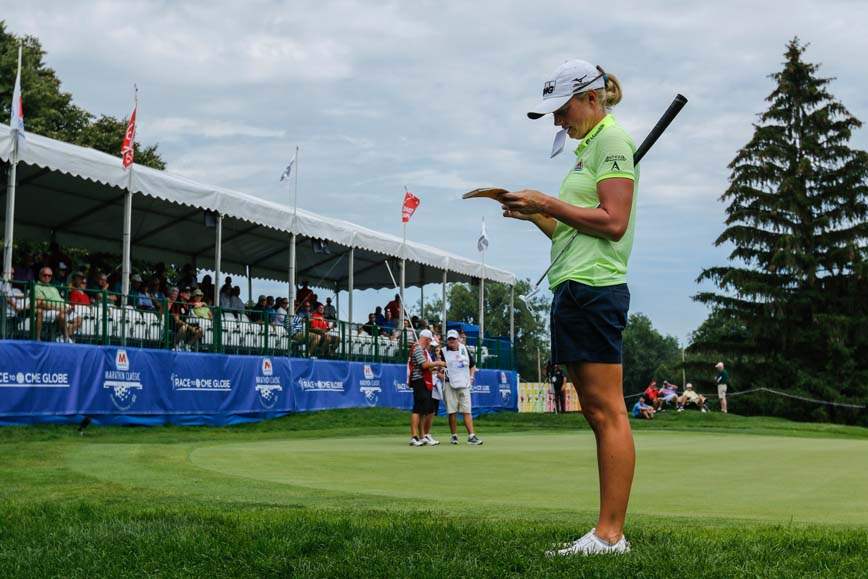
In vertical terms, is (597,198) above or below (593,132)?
below

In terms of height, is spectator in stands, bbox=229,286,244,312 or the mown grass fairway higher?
spectator in stands, bbox=229,286,244,312

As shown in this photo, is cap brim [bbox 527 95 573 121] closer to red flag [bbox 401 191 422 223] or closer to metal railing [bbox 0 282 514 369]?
metal railing [bbox 0 282 514 369]

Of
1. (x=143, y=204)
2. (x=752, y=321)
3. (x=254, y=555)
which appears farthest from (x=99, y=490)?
(x=752, y=321)

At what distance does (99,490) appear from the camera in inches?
344

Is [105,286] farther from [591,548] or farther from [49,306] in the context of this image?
[591,548]

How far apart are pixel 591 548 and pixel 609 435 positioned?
509 mm

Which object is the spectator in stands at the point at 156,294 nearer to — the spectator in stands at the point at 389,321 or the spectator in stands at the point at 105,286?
the spectator in stands at the point at 105,286

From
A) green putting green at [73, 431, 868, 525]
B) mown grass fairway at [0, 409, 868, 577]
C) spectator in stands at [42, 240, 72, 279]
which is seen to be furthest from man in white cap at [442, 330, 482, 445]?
spectator in stands at [42, 240, 72, 279]

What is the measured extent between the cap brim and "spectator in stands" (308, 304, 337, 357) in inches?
882

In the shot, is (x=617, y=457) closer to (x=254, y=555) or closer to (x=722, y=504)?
(x=254, y=555)

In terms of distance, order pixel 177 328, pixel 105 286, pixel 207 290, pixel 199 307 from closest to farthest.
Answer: pixel 105 286, pixel 177 328, pixel 199 307, pixel 207 290

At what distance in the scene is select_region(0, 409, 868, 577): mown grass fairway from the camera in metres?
4.47

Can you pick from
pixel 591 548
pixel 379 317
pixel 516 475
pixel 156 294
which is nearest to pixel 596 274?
pixel 591 548

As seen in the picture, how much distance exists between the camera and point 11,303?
18.7 meters
